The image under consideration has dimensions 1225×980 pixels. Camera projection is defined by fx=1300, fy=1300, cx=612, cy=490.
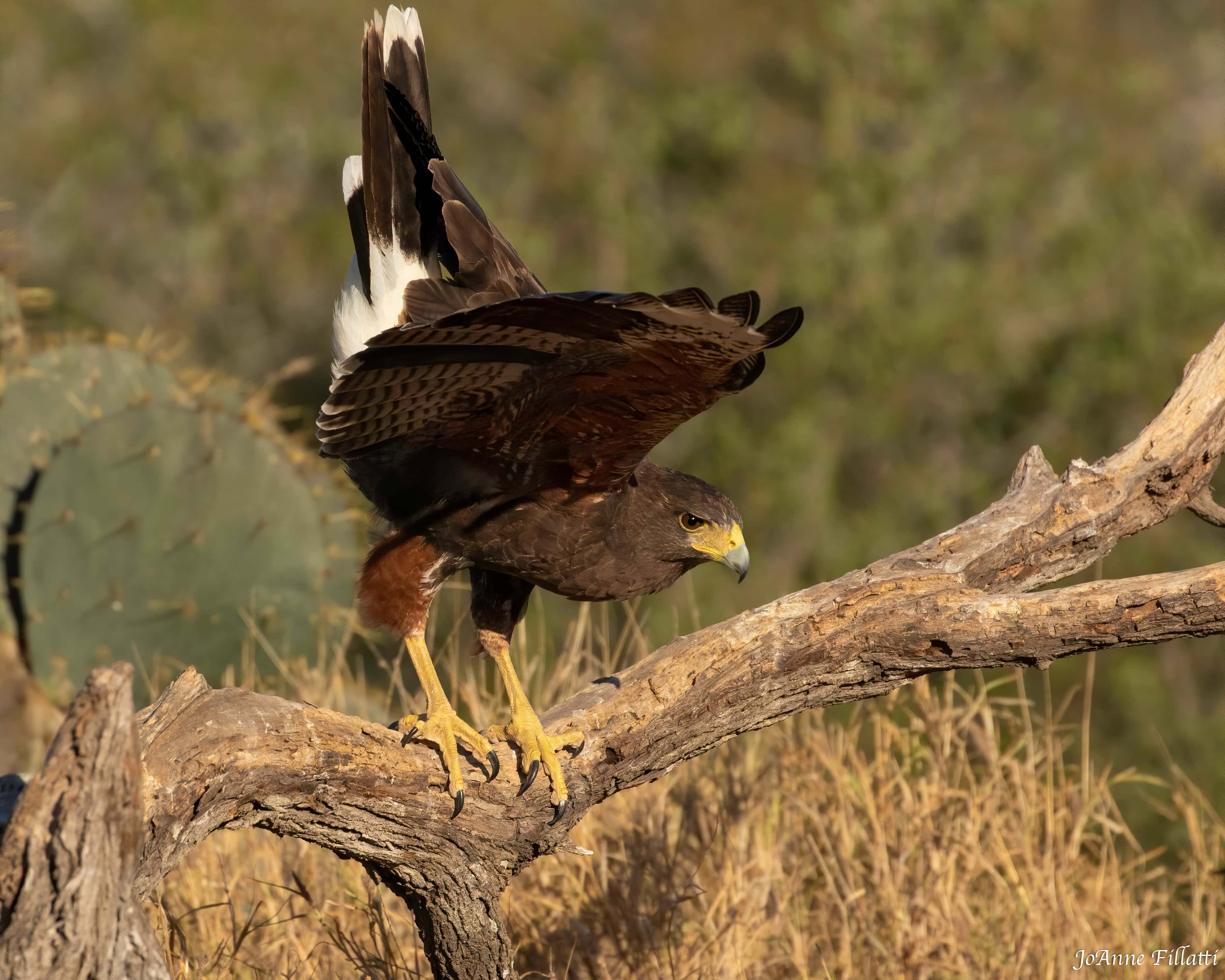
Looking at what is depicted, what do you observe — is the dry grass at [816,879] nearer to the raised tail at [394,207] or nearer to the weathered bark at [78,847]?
the raised tail at [394,207]

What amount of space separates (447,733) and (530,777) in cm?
22

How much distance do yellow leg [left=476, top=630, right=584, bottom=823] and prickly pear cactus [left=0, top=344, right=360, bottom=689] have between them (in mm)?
2468

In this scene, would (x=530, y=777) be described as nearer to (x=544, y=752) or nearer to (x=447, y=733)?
(x=544, y=752)

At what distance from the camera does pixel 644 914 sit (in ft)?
12.5

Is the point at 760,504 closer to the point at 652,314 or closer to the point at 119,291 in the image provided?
the point at 119,291

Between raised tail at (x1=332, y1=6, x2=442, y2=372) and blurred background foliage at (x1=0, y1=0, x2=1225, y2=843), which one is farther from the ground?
blurred background foliage at (x1=0, y1=0, x2=1225, y2=843)

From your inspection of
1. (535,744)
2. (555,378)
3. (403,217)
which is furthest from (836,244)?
(535,744)

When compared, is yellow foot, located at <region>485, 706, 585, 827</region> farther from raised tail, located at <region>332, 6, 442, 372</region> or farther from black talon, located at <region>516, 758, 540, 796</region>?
raised tail, located at <region>332, 6, 442, 372</region>

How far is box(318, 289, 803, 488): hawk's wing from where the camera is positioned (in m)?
2.51

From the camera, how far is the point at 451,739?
10.0 ft

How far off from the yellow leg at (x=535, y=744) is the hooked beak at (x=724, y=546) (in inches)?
25.0

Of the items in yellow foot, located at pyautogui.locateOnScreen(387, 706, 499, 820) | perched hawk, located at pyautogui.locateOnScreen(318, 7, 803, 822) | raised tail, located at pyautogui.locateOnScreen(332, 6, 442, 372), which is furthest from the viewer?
raised tail, located at pyautogui.locateOnScreen(332, 6, 442, 372)

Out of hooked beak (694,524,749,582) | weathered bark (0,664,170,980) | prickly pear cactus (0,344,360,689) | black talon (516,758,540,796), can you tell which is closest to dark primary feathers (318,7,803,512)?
hooked beak (694,524,749,582)

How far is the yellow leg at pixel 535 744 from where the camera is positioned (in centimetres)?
309
